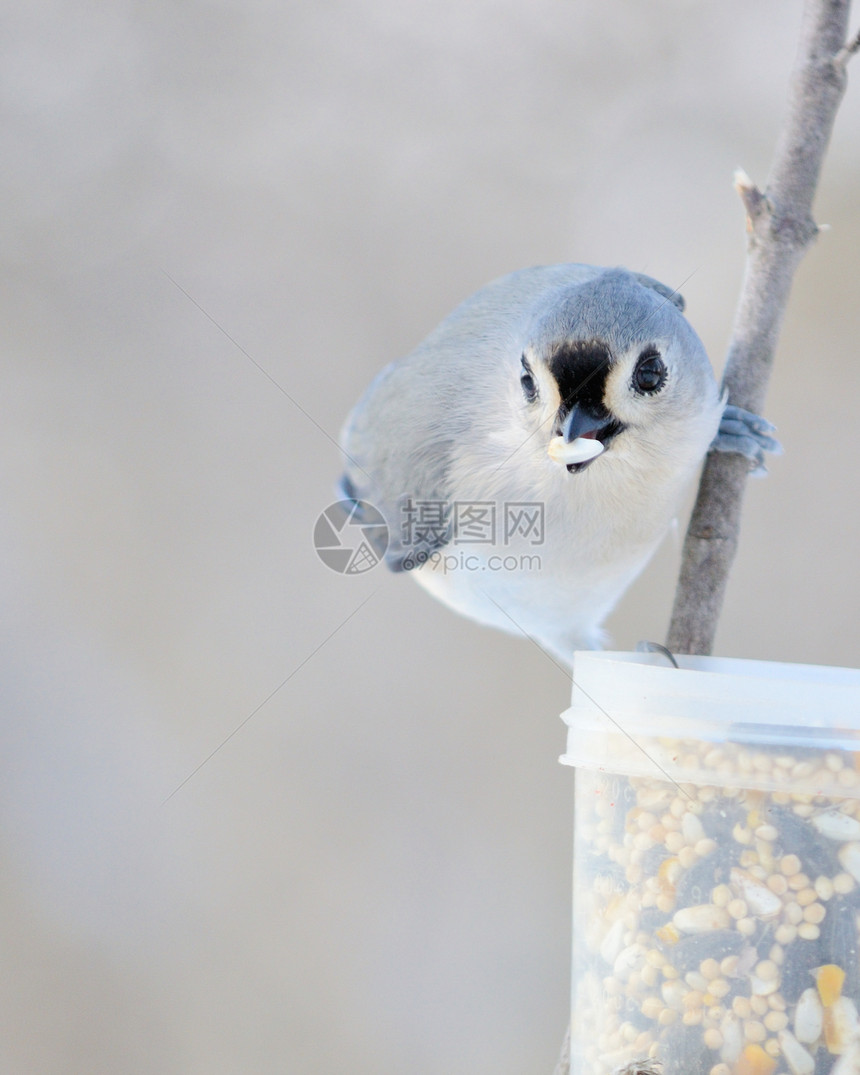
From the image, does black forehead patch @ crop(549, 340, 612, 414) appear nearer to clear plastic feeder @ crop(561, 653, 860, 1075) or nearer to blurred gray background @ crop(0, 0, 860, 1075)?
clear plastic feeder @ crop(561, 653, 860, 1075)


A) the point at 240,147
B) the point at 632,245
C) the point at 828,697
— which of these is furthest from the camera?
the point at 240,147

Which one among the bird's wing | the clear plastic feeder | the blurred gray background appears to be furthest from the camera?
the blurred gray background

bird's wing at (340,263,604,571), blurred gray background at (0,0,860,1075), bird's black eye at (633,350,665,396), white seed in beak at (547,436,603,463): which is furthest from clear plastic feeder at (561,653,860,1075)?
blurred gray background at (0,0,860,1075)

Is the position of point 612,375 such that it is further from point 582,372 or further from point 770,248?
point 770,248

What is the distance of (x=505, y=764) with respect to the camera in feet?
7.00

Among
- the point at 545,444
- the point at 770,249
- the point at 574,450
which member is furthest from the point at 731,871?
the point at 770,249

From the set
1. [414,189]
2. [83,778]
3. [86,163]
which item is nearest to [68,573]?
[83,778]

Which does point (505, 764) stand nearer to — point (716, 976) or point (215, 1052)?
point (215, 1052)

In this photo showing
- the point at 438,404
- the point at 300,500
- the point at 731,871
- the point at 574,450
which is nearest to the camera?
the point at 731,871

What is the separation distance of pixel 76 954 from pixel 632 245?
1.90m

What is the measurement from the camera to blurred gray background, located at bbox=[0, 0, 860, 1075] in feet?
6.77

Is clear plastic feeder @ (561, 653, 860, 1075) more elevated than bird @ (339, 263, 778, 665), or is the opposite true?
bird @ (339, 263, 778, 665)

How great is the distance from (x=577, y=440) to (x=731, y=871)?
42 centimetres

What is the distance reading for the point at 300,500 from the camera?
2248 mm
